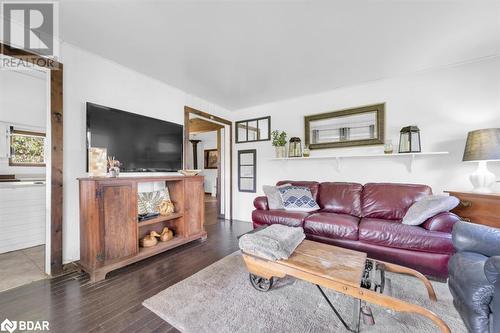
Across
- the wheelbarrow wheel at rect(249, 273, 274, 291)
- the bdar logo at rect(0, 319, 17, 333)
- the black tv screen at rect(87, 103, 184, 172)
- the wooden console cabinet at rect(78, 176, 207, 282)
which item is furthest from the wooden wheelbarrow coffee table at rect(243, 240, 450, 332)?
the black tv screen at rect(87, 103, 184, 172)

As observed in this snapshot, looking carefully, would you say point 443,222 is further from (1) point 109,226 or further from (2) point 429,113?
(1) point 109,226

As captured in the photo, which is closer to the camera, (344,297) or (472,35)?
(344,297)

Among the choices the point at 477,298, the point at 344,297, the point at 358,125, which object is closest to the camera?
the point at 477,298

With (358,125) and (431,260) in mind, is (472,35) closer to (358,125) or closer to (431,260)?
(358,125)

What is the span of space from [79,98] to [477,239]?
3.75 meters

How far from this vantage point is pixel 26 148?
121 inches

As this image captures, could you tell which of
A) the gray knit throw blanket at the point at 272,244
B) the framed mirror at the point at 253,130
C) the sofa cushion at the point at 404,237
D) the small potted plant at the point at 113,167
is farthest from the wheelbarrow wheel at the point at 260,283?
the framed mirror at the point at 253,130

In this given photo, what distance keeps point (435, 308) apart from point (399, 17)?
2395mm

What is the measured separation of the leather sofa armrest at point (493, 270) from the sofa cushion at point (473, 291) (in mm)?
106

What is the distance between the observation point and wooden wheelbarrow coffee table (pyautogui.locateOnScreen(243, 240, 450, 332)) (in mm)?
1085

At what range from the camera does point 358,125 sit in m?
2.99

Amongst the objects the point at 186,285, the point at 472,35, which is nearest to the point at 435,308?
the point at 186,285

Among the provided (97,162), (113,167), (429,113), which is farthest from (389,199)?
(97,162)

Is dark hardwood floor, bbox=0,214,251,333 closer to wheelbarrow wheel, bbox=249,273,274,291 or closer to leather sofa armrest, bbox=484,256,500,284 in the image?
wheelbarrow wheel, bbox=249,273,274,291
